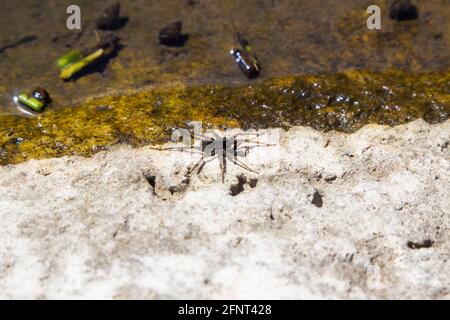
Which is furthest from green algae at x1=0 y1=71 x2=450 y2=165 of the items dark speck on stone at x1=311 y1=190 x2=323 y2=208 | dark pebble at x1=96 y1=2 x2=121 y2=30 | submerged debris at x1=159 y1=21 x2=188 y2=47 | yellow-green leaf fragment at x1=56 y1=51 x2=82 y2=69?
dark pebble at x1=96 y1=2 x2=121 y2=30

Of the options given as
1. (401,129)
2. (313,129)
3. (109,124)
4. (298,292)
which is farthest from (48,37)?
(298,292)

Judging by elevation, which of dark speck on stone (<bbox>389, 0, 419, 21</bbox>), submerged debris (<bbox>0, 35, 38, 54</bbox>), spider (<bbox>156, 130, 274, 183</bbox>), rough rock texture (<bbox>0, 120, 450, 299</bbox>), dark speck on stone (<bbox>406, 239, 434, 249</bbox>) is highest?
dark speck on stone (<bbox>389, 0, 419, 21</bbox>)

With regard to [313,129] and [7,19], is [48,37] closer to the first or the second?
[7,19]

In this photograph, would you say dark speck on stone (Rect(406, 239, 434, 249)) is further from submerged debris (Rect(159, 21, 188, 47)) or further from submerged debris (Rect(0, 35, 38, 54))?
submerged debris (Rect(0, 35, 38, 54))

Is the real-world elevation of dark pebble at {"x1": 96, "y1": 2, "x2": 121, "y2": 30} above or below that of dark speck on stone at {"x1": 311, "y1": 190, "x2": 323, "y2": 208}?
above

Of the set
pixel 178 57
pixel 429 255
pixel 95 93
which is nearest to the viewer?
pixel 429 255

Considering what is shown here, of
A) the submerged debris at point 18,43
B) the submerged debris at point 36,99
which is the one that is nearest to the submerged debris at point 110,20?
the submerged debris at point 18,43

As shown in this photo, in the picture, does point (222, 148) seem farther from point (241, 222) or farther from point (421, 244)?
point (421, 244)
